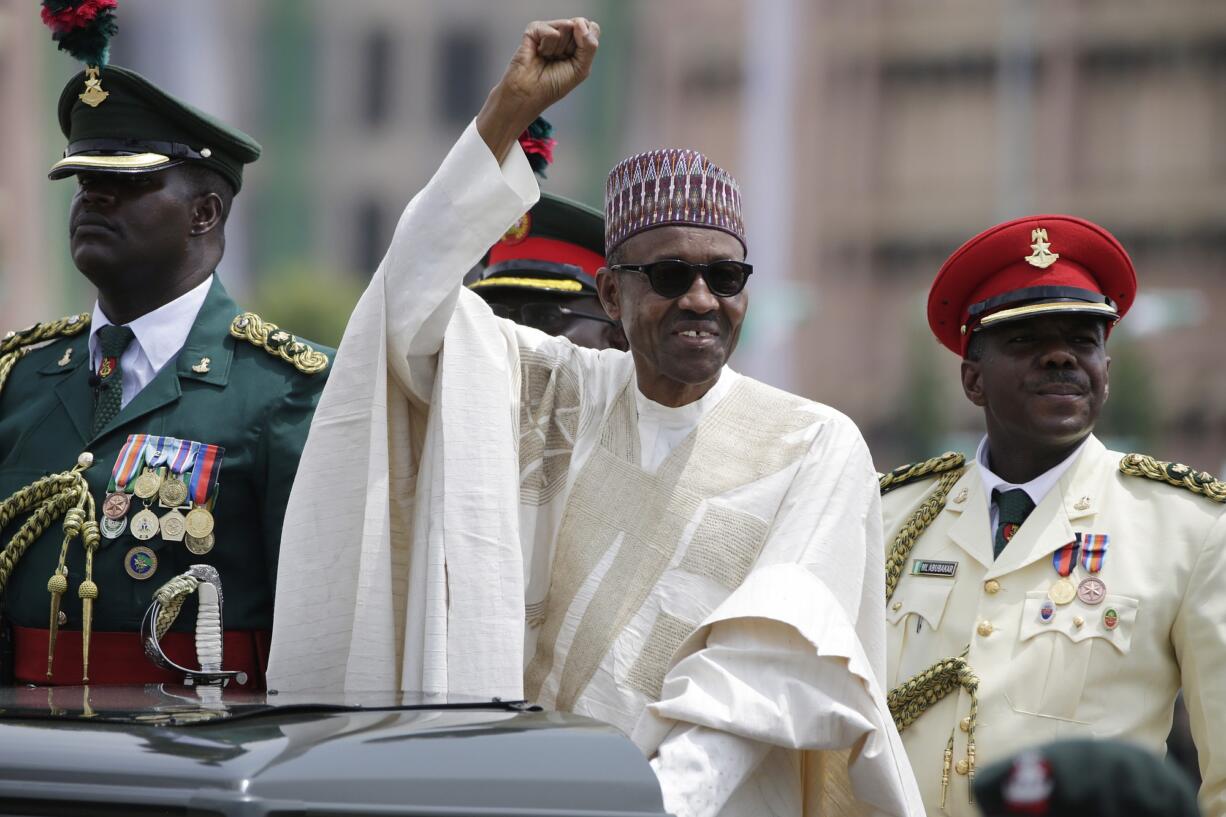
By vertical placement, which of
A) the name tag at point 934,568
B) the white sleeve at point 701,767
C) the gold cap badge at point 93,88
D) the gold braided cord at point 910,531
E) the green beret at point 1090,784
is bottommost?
the white sleeve at point 701,767

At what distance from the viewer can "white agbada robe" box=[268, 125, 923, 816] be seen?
3.28 metres

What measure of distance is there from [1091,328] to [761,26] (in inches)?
1220

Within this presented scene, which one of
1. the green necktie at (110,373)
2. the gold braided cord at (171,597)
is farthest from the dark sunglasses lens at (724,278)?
the green necktie at (110,373)

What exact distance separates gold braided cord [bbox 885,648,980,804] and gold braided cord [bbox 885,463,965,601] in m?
0.28

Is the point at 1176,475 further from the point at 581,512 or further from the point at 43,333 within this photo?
the point at 43,333

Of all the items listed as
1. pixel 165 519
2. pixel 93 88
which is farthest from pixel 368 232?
pixel 165 519

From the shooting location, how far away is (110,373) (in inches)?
167

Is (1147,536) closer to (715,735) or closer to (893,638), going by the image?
(893,638)

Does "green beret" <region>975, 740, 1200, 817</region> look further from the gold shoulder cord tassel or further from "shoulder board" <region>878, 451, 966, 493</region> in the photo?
"shoulder board" <region>878, 451, 966, 493</region>

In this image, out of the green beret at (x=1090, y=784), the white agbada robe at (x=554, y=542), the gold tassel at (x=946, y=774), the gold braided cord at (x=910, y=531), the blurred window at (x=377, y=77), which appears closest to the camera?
the green beret at (x=1090, y=784)

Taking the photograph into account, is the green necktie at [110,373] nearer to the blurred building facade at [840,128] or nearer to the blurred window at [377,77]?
the blurred building facade at [840,128]

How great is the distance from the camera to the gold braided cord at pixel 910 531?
447 cm

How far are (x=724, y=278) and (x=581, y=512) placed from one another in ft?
1.74

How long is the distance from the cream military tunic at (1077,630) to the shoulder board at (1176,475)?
0.05 feet
